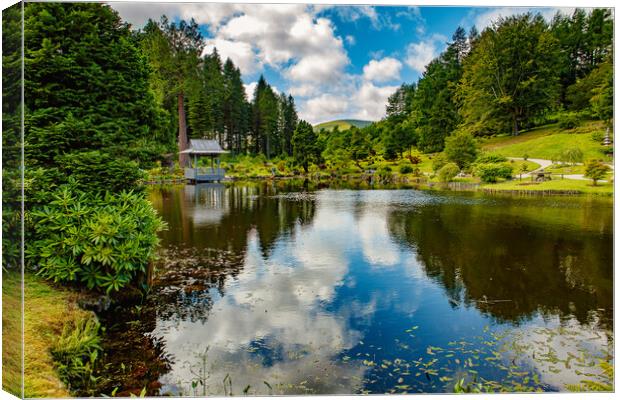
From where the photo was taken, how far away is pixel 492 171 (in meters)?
20.8

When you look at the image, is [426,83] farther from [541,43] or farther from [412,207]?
[541,43]

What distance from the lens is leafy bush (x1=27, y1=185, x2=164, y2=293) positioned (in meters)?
4.77

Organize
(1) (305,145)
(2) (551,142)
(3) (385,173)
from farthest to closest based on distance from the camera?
(1) (305,145) < (3) (385,173) < (2) (551,142)

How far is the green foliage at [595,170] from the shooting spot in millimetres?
9586

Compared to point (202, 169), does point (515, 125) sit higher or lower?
higher

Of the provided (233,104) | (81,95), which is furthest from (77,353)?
(233,104)

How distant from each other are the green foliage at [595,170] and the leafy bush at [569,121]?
1.11 m

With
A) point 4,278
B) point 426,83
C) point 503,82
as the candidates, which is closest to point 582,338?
point 4,278

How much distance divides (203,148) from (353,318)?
25.0 meters

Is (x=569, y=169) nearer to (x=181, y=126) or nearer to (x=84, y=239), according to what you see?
(x=84, y=239)

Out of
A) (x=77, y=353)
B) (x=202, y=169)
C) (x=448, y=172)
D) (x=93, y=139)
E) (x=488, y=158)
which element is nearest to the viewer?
(x=77, y=353)

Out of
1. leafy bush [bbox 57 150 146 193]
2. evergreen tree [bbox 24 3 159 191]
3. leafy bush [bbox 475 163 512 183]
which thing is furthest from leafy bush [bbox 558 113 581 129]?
leafy bush [bbox 57 150 146 193]

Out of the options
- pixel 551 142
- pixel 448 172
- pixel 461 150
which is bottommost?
pixel 448 172

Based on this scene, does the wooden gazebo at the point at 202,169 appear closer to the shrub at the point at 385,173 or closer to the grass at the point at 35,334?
the shrub at the point at 385,173
